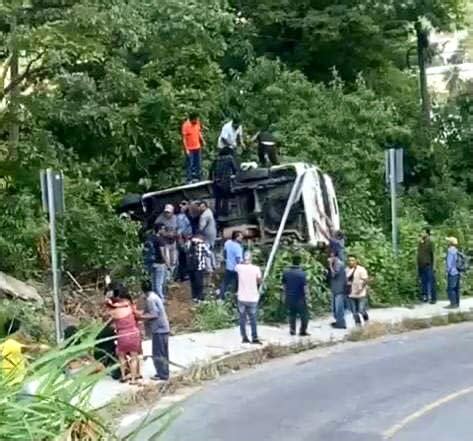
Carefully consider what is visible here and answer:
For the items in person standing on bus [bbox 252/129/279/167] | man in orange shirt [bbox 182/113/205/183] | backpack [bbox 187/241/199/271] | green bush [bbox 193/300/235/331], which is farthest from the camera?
man in orange shirt [bbox 182/113/205/183]

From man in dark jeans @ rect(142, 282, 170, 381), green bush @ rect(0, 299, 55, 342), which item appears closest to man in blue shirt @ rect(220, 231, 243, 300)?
green bush @ rect(0, 299, 55, 342)

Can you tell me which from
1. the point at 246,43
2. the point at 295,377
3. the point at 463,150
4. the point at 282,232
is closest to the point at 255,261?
the point at 282,232

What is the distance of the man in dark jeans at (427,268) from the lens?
23.9m

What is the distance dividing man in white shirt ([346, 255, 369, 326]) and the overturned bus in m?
1.89

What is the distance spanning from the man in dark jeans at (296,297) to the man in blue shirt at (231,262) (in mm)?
1346

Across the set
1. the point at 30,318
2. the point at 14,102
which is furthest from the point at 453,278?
the point at 14,102

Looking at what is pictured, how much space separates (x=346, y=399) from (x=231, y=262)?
6.85 meters

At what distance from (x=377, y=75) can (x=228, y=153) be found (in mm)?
10562

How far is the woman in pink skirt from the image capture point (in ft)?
50.6

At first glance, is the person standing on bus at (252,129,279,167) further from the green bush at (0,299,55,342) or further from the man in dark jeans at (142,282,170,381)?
the man in dark jeans at (142,282,170,381)

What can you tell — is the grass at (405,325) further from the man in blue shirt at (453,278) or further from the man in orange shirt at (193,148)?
the man in orange shirt at (193,148)

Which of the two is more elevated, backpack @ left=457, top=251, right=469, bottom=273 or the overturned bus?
the overturned bus

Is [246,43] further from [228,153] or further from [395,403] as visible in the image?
[395,403]

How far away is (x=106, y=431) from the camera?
4285 millimetres
